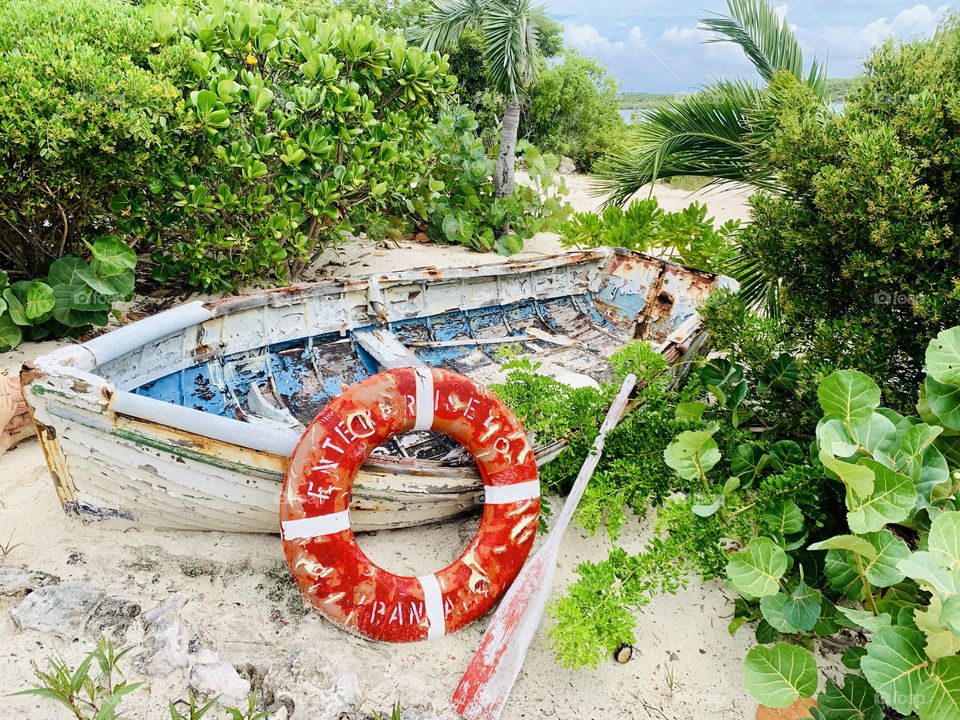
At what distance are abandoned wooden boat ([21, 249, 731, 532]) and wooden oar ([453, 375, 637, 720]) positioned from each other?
42cm

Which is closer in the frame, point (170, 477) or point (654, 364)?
point (170, 477)

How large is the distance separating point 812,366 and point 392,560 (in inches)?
86.9

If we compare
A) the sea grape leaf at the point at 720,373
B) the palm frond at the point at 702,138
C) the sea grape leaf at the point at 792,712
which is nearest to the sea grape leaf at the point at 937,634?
the sea grape leaf at the point at 792,712

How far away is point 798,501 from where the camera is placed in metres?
2.82

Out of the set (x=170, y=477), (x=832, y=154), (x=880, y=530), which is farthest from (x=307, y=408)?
(x=832, y=154)

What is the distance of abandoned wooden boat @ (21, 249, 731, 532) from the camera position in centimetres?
265

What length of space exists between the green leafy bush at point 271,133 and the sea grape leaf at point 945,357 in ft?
13.0

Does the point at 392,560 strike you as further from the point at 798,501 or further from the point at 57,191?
the point at 57,191

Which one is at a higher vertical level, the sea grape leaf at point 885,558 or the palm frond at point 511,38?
the palm frond at point 511,38

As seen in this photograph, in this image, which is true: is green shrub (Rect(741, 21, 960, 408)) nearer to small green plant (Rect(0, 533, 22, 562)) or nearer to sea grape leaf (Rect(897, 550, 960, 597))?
sea grape leaf (Rect(897, 550, 960, 597))

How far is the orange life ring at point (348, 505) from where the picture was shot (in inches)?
103

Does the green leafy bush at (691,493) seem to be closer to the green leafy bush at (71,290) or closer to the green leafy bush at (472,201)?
the green leafy bush at (71,290)

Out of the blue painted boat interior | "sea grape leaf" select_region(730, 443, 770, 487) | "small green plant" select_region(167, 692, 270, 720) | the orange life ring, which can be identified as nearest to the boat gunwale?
the orange life ring

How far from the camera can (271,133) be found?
479cm
